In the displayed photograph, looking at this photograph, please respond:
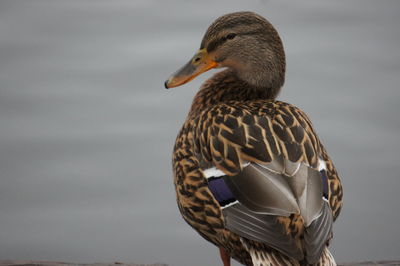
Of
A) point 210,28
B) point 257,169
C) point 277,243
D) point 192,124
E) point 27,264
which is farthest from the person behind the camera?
point 27,264

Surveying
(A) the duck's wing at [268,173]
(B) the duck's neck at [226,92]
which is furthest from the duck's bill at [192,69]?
(A) the duck's wing at [268,173]

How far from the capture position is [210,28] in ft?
13.4

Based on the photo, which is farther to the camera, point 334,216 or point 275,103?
point 275,103

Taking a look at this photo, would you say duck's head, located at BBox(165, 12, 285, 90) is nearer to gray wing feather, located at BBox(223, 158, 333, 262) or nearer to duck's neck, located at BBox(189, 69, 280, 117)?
duck's neck, located at BBox(189, 69, 280, 117)

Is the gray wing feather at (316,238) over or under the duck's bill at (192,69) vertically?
under

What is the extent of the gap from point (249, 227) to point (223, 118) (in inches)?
30.2

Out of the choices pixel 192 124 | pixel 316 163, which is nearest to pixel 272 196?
pixel 316 163

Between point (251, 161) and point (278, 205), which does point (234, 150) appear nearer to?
point (251, 161)

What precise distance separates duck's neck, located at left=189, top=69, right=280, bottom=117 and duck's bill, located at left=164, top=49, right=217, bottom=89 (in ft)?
0.38

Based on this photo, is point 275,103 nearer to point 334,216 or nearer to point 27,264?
point 334,216

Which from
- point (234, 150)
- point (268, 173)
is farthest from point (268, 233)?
point (234, 150)

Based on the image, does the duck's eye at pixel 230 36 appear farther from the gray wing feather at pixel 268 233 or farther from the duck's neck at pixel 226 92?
the gray wing feather at pixel 268 233

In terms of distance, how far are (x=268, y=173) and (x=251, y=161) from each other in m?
0.14

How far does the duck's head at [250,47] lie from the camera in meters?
4.07
